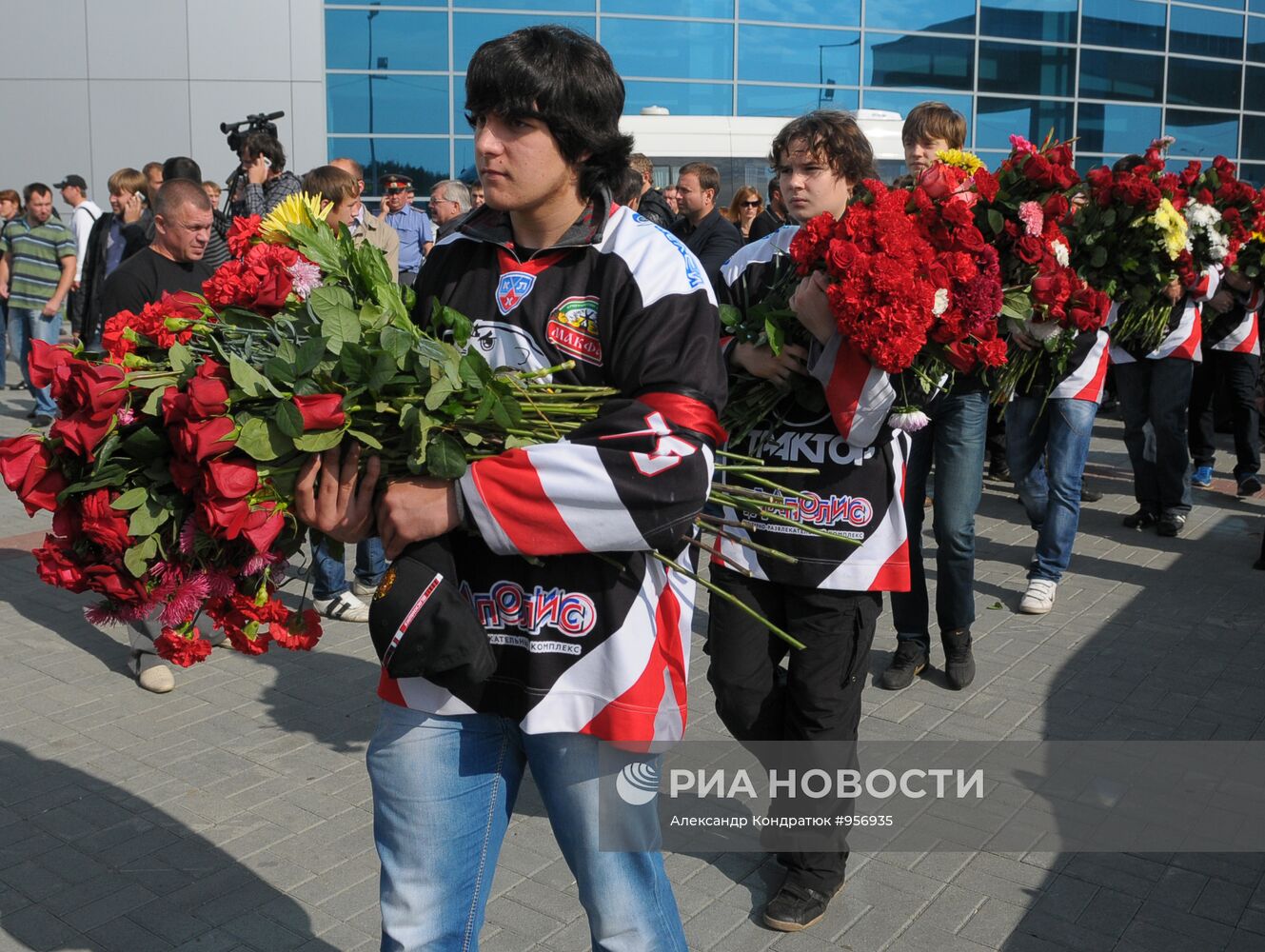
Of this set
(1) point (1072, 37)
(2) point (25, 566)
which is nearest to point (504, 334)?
(2) point (25, 566)

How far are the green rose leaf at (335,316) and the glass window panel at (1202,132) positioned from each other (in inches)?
1038

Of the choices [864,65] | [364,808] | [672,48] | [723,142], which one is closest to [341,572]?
[364,808]

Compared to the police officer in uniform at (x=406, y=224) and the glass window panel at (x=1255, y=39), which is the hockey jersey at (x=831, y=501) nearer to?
the police officer in uniform at (x=406, y=224)

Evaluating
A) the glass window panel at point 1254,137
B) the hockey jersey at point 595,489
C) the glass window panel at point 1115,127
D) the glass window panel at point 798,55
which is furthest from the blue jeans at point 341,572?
the glass window panel at point 1254,137

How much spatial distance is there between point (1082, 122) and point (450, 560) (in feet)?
83.1

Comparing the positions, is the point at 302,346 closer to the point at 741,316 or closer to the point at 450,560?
the point at 450,560

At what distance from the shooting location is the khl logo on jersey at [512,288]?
2.50 meters

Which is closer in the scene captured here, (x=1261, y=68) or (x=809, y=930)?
(x=809, y=930)

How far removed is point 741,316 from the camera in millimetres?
3807

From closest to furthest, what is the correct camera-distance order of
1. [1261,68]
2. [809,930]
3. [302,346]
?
[302,346] < [809,930] < [1261,68]

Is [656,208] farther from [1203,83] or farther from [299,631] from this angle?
[1203,83]

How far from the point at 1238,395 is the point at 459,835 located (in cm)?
851

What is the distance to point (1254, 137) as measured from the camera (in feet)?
88.8

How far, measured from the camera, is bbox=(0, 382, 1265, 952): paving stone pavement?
12.0 ft
